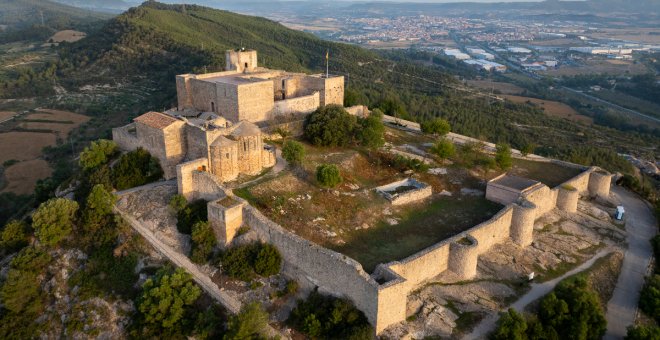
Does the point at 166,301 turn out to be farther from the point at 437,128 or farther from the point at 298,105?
the point at 437,128

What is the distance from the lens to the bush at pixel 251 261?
684 inches

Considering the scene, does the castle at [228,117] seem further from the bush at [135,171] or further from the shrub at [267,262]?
the shrub at [267,262]

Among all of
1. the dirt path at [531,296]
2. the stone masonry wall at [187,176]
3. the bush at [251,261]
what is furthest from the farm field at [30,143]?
the dirt path at [531,296]

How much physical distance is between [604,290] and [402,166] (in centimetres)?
1044

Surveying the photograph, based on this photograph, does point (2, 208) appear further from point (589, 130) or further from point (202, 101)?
point (589, 130)

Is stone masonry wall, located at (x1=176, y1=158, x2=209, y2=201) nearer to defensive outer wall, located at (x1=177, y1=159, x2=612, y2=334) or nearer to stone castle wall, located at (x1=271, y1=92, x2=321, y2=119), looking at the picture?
defensive outer wall, located at (x1=177, y1=159, x2=612, y2=334)

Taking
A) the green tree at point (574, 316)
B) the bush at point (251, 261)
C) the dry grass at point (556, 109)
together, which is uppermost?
the bush at point (251, 261)

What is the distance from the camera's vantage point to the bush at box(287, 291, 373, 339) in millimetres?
14992

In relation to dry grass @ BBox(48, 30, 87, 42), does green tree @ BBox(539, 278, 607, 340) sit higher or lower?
lower

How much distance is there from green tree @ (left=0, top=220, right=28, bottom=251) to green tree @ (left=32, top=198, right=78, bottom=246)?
1.11m

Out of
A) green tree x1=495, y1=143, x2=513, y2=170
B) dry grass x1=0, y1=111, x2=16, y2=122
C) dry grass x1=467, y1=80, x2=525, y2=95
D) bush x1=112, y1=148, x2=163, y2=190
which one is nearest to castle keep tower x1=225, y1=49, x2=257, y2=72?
bush x1=112, y1=148, x2=163, y2=190

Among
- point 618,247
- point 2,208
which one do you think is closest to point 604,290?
point 618,247

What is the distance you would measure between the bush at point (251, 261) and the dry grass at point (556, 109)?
58028 millimetres

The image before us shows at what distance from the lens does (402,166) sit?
989 inches
